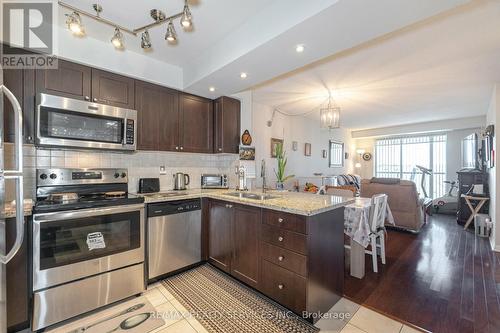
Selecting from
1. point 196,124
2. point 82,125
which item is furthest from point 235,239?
point 82,125

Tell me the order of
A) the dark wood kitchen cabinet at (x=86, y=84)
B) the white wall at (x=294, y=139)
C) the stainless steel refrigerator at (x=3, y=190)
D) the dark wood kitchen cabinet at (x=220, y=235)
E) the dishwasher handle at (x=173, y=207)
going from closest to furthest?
the stainless steel refrigerator at (x=3, y=190)
the dark wood kitchen cabinet at (x=86, y=84)
the dishwasher handle at (x=173, y=207)
the dark wood kitchen cabinet at (x=220, y=235)
the white wall at (x=294, y=139)

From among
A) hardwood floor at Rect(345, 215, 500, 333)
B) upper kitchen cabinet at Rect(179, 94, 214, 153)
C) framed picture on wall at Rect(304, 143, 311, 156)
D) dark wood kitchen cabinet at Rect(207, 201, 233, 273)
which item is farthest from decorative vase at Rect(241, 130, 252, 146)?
framed picture on wall at Rect(304, 143, 311, 156)

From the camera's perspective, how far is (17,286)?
1.66 metres

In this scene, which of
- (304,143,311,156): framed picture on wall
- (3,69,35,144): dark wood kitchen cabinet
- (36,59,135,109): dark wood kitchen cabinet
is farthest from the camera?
(304,143,311,156): framed picture on wall

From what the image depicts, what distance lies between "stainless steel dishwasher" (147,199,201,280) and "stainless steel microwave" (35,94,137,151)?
820 mm

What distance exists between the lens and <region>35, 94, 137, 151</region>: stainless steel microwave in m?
1.99

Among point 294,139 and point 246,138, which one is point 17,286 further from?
point 294,139

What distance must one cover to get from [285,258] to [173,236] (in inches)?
51.9

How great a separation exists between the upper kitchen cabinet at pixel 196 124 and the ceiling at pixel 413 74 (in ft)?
3.22

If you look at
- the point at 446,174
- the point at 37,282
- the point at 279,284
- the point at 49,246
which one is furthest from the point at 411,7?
the point at 446,174

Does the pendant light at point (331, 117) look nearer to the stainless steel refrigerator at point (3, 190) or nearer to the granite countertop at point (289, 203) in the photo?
the granite countertop at point (289, 203)

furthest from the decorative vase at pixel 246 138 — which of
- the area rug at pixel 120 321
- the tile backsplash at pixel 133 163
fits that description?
the area rug at pixel 120 321

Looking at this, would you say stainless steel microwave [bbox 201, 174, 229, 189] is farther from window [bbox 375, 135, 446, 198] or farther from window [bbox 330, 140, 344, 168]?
window [bbox 375, 135, 446, 198]

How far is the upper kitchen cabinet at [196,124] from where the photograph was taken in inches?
121
